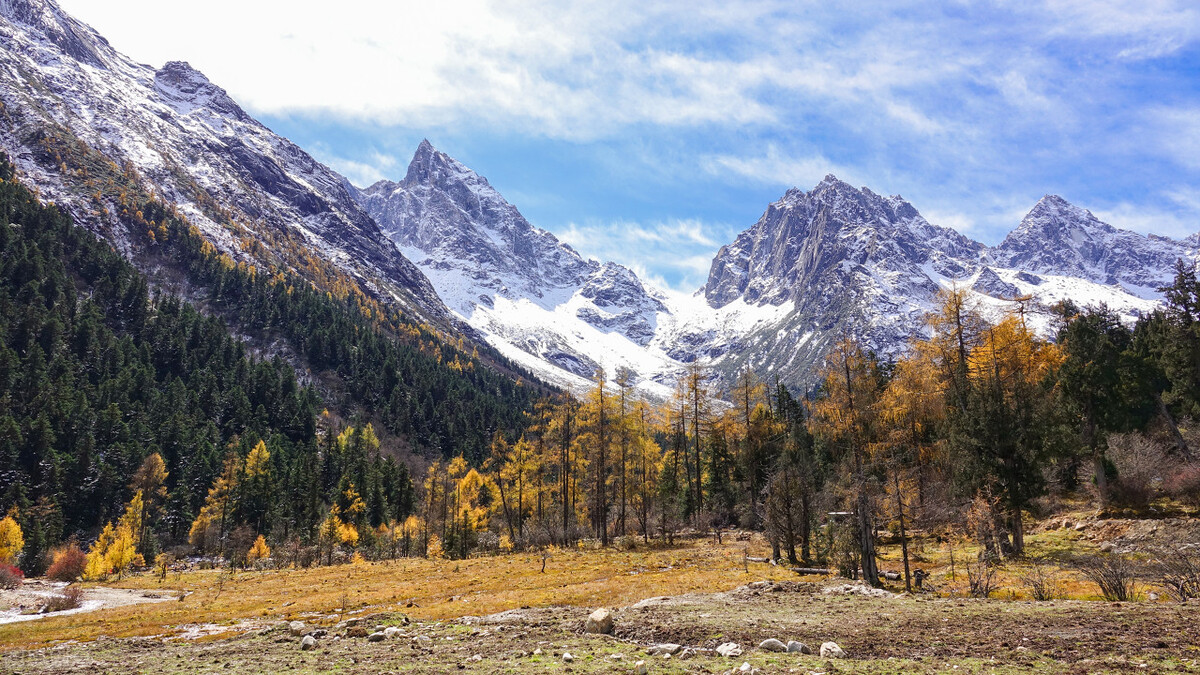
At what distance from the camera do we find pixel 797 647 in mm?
11578

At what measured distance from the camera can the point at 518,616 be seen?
19.0 m

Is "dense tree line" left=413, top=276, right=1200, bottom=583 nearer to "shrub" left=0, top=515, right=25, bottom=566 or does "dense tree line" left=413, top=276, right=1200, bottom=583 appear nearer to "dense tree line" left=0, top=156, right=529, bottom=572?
"dense tree line" left=0, top=156, right=529, bottom=572

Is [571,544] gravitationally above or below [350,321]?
below

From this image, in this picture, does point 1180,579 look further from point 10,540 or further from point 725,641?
point 10,540

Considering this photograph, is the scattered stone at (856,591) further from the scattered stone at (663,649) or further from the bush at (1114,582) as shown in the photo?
the scattered stone at (663,649)

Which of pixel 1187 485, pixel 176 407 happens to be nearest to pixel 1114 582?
pixel 1187 485

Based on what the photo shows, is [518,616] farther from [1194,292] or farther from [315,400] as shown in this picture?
[315,400]

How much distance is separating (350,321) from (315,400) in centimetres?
5311

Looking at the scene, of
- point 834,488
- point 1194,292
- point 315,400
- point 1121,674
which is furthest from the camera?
point 315,400

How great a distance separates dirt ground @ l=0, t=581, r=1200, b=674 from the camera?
32.4 feet

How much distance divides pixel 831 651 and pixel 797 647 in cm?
72

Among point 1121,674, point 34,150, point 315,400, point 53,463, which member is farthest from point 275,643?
point 34,150

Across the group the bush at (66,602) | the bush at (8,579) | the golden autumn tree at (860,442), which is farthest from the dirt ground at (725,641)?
the bush at (8,579)

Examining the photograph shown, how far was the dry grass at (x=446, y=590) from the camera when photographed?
22781mm
